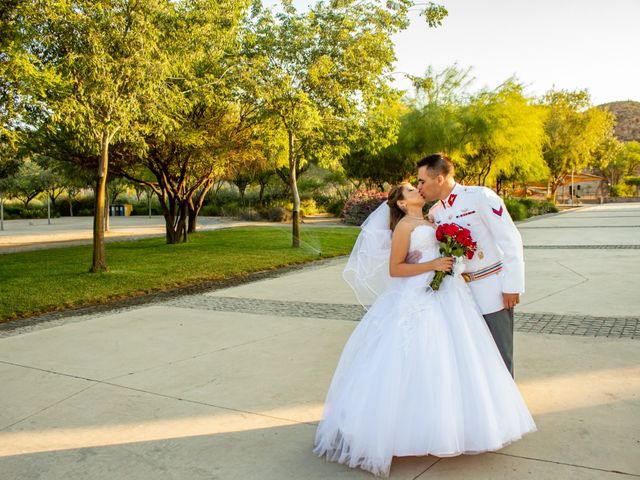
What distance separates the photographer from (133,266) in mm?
13922

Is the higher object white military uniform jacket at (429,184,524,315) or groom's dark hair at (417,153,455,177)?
groom's dark hair at (417,153,455,177)

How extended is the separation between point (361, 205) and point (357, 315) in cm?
2257

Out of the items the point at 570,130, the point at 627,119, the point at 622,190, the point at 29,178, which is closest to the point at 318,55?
the point at 29,178

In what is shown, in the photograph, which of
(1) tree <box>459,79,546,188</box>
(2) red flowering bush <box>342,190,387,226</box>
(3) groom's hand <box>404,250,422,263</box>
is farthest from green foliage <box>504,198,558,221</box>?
(3) groom's hand <box>404,250,422,263</box>

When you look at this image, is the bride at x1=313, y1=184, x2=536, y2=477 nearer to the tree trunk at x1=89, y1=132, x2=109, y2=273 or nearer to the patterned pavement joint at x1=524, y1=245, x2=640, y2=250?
the tree trunk at x1=89, y1=132, x2=109, y2=273

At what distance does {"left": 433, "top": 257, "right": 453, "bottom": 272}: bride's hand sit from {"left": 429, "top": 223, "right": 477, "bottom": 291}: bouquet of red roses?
38 millimetres

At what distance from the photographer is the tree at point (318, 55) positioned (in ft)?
50.7

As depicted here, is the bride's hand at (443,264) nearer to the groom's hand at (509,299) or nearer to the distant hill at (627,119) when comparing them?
the groom's hand at (509,299)

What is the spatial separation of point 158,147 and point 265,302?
34.3 ft

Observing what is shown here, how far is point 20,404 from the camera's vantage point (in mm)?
4812

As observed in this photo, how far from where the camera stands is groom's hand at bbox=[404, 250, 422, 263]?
3742mm

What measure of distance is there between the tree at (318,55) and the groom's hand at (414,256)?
11843 millimetres

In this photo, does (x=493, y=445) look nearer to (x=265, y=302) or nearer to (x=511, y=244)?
(x=511, y=244)

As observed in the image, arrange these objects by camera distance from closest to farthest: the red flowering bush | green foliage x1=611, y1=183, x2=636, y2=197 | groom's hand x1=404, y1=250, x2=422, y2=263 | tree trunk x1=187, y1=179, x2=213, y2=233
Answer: groom's hand x1=404, y1=250, x2=422, y2=263
tree trunk x1=187, y1=179, x2=213, y2=233
the red flowering bush
green foliage x1=611, y1=183, x2=636, y2=197
